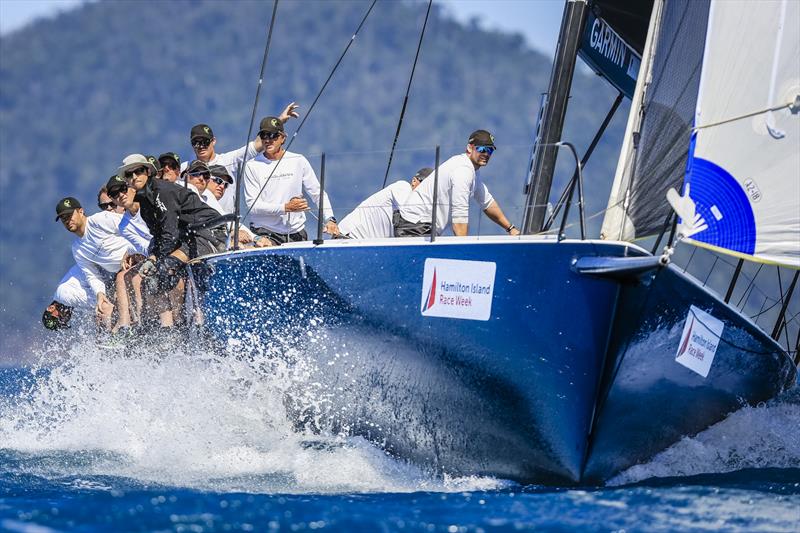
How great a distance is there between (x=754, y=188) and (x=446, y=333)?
1480mm

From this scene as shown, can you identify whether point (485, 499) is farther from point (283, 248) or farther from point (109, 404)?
point (109, 404)

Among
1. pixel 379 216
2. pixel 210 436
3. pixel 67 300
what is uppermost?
pixel 379 216

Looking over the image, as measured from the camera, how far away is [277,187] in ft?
22.5

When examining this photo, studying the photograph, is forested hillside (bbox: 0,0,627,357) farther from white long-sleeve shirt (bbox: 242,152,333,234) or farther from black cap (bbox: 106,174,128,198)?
white long-sleeve shirt (bbox: 242,152,333,234)

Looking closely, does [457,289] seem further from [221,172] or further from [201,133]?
[201,133]

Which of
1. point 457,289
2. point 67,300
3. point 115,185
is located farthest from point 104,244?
point 457,289

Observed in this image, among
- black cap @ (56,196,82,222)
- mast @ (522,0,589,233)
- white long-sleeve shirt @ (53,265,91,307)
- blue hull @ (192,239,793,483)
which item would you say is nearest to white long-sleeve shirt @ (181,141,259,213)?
black cap @ (56,196,82,222)

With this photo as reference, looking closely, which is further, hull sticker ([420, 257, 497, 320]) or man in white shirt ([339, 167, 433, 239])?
man in white shirt ([339, 167, 433, 239])

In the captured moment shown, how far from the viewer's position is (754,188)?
17.0 feet

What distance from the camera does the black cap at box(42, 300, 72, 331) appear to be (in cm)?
779

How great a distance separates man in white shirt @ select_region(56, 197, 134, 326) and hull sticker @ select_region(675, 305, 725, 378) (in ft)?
11.3

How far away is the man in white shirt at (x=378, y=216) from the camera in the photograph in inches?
261

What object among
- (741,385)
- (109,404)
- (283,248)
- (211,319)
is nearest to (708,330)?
(741,385)

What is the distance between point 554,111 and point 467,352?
162 cm
